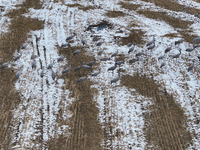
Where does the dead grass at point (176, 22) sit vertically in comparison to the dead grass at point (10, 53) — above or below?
above

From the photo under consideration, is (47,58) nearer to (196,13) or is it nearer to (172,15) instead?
(172,15)

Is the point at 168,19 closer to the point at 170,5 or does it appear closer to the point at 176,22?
the point at 176,22

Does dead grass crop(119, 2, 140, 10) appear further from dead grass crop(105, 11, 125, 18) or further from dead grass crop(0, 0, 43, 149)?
dead grass crop(0, 0, 43, 149)

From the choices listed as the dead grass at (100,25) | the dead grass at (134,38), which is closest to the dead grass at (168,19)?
the dead grass at (134,38)

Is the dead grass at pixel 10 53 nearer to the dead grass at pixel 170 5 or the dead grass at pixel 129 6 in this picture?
the dead grass at pixel 129 6

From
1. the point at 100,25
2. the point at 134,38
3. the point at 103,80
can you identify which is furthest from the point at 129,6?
the point at 103,80

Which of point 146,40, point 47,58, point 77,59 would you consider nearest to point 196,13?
point 146,40
